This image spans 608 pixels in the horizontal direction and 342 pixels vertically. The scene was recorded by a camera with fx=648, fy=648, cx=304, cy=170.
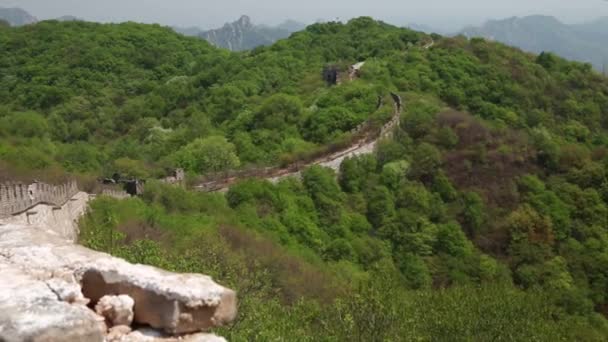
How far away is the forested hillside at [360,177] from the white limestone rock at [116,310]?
18.7ft

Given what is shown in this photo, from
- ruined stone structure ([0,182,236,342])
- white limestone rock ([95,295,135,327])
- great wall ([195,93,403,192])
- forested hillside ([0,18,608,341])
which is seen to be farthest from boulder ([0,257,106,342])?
great wall ([195,93,403,192])

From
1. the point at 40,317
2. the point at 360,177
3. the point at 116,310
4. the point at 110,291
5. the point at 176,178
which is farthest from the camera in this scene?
the point at 360,177

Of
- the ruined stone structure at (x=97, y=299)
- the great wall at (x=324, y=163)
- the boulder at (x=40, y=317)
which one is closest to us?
the boulder at (x=40, y=317)

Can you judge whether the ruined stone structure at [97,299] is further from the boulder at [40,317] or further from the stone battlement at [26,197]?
the stone battlement at [26,197]

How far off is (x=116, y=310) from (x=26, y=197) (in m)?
12.5

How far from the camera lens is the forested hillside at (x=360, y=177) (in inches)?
584

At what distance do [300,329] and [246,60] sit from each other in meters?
48.8

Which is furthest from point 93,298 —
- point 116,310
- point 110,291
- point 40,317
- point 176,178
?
point 176,178

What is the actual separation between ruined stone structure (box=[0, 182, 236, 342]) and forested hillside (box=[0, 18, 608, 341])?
554cm

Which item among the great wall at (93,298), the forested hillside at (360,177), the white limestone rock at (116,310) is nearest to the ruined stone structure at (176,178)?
the forested hillside at (360,177)

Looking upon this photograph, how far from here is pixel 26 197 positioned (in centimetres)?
1686

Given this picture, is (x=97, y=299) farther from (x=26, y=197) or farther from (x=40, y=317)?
(x=26, y=197)

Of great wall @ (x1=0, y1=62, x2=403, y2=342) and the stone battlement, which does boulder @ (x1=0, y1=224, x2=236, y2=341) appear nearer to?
great wall @ (x1=0, y1=62, x2=403, y2=342)

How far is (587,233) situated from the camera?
109ft
